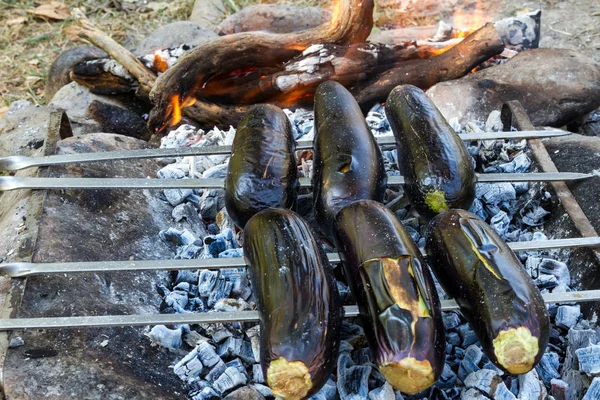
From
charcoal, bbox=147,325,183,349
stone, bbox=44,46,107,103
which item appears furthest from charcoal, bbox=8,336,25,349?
stone, bbox=44,46,107,103

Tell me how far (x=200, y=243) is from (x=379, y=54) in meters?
1.75

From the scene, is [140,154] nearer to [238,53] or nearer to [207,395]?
[207,395]

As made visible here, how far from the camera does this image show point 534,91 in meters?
3.28

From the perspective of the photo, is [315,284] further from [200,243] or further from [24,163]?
[24,163]

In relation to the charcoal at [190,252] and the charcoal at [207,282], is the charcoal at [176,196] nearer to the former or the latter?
the charcoal at [190,252]

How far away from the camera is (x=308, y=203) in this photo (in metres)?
2.54

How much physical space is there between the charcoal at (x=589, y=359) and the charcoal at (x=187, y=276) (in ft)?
4.29

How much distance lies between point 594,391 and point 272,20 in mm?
3715

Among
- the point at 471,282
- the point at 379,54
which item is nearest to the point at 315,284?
the point at 471,282

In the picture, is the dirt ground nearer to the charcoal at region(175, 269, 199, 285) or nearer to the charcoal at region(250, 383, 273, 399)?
the charcoal at region(175, 269, 199, 285)

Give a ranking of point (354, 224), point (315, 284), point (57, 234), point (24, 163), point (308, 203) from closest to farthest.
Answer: point (315, 284) → point (354, 224) → point (57, 234) → point (24, 163) → point (308, 203)

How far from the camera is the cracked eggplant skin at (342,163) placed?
202cm

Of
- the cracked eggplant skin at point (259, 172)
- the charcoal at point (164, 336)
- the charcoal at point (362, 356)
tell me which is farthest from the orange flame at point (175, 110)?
the charcoal at point (362, 356)

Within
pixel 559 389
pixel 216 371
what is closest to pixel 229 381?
pixel 216 371
